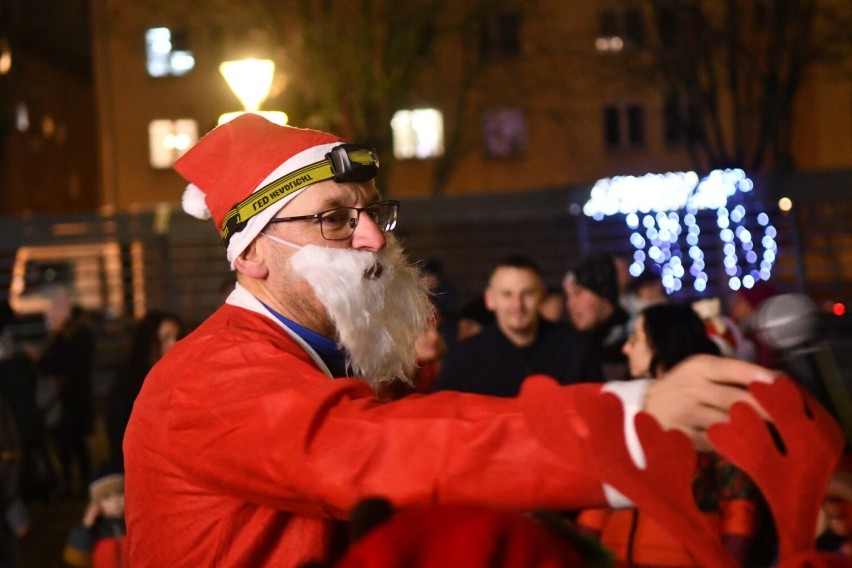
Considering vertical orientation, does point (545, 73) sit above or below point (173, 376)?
above

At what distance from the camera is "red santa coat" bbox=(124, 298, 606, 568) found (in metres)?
1.50

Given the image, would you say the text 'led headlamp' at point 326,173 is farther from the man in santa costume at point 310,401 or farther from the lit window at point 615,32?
the lit window at point 615,32

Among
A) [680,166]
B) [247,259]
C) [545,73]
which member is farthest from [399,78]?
[247,259]

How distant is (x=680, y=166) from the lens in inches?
1335

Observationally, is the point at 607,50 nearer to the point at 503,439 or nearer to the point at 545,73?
the point at 545,73

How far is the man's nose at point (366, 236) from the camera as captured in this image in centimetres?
223

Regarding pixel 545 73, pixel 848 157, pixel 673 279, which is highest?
pixel 545 73

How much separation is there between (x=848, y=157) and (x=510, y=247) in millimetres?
20375

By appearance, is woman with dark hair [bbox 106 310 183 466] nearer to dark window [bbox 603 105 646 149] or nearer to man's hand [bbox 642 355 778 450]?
man's hand [bbox 642 355 778 450]

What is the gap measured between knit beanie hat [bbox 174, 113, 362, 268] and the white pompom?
0.20 feet

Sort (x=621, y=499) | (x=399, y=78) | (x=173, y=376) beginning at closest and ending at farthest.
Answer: (x=621, y=499)
(x=173, y=376)
(x=399, y=78)

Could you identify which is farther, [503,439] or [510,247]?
[510,247]

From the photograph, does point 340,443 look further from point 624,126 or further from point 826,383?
point 624,126

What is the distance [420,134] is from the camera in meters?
32.3
